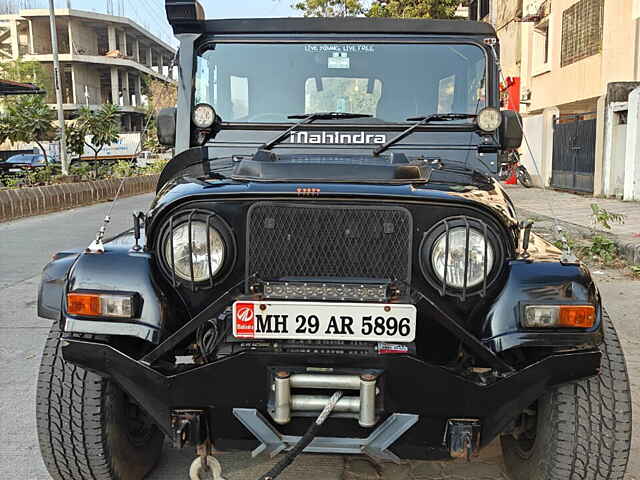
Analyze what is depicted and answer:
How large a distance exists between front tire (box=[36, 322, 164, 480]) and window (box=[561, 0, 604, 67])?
49.6 feet

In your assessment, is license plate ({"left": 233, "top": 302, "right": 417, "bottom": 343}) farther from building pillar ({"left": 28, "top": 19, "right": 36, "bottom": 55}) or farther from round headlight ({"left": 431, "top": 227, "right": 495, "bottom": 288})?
building pillar ({"left": 28, "top": 19, "right": 36, "bottom": 55})

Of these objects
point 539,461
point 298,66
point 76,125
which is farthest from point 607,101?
point 76,125

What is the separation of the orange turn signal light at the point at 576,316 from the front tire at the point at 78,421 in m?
1.62

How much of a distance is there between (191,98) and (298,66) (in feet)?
1.95

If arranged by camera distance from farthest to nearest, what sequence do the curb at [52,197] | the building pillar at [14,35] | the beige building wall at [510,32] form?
1. the building pillar at [14,35]
2. the beige building wall at [510,32]
3. the curb at [52,197]

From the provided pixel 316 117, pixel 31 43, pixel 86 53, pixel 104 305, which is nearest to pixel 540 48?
pixel 316 117

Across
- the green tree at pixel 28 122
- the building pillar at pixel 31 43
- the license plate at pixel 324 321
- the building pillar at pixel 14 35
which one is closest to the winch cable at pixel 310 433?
the license plate at pixel 324 321

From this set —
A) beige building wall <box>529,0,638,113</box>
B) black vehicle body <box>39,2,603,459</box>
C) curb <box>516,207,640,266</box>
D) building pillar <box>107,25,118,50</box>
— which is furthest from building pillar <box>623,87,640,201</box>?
building pillar <box>107,25,118,50</box>

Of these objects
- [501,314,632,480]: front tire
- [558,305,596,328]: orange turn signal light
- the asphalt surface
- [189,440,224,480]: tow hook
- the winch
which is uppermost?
[558,305,596,328]: orange turn signal light

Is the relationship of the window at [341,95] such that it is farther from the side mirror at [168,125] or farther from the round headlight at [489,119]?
the side mirror at [168,125]

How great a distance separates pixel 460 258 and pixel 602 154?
13.1 metres

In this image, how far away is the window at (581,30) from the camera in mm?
14914

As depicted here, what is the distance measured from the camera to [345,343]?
83.2 inches

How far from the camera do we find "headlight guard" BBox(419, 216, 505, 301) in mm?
2170
